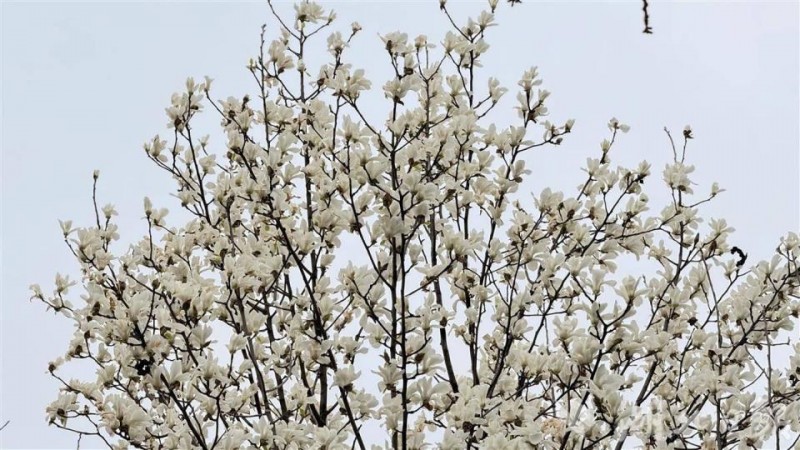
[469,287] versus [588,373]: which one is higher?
[469,287]

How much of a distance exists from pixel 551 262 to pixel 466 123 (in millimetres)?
743

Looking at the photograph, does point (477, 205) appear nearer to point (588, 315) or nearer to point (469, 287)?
point (469, 287)

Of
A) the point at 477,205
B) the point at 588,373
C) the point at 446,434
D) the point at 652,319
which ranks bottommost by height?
the point at 446,434

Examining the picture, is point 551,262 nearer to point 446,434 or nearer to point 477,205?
point 477,205

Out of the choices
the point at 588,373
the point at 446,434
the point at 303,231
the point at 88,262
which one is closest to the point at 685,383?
the point at 588,373

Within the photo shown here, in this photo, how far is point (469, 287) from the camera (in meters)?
4.45

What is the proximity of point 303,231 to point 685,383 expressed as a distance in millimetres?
1892

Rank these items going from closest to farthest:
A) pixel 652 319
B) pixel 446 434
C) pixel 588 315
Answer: pixel 446 434 < pixel 588 315 < pixel 652 319

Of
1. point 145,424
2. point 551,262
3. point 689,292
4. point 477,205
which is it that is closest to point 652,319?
point 689,292

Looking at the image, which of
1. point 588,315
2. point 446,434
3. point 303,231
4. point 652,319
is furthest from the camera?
point 652,319

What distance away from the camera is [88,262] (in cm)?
432

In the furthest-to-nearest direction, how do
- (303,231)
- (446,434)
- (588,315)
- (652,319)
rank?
(652,319)
(303,231)
(588,315)
(446,434)

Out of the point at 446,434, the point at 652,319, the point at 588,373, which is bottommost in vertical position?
the point at 446,434

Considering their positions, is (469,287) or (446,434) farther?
(469,287)
